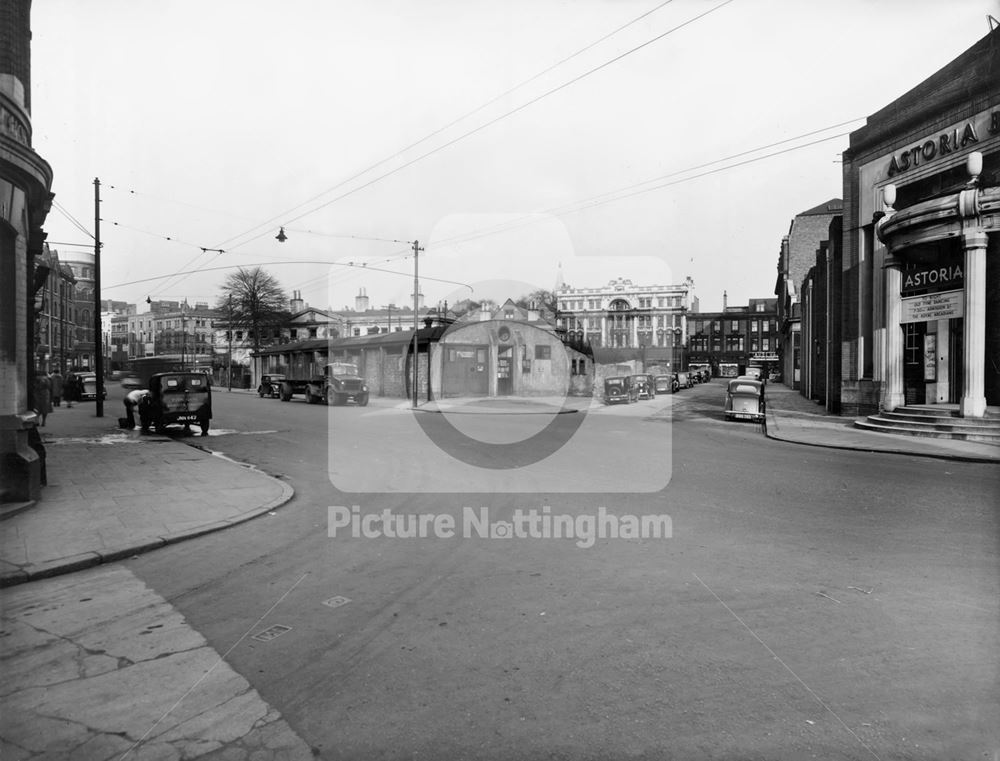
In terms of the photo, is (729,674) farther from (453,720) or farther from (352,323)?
(352,323)

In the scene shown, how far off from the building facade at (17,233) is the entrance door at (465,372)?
2479cm

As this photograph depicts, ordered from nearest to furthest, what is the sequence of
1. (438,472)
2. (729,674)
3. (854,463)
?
(729,674), (438,472), (854,463)

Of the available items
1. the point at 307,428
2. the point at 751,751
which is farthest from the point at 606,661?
the point at 307,428

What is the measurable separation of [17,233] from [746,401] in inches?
788

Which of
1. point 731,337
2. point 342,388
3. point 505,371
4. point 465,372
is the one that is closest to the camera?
point 342,388

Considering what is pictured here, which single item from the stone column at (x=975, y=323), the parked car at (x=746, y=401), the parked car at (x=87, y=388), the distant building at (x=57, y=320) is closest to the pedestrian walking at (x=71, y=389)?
the parked car at (x=87, y=388)

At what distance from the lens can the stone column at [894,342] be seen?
1856 cm

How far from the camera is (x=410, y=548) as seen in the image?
6082 millimetres

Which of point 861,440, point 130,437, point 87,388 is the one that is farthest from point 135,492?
point 87,388

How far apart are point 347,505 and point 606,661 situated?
5.21 meters

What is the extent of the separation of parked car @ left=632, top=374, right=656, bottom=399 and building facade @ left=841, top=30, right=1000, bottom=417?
451 inches

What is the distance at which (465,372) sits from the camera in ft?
111

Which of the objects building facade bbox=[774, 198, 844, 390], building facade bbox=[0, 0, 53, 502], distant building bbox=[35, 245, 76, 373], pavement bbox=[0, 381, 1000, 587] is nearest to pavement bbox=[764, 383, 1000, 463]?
pavement bbox=[0, 381, 1000, 587]

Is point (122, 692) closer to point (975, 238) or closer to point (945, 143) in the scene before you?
point (975, 238)
